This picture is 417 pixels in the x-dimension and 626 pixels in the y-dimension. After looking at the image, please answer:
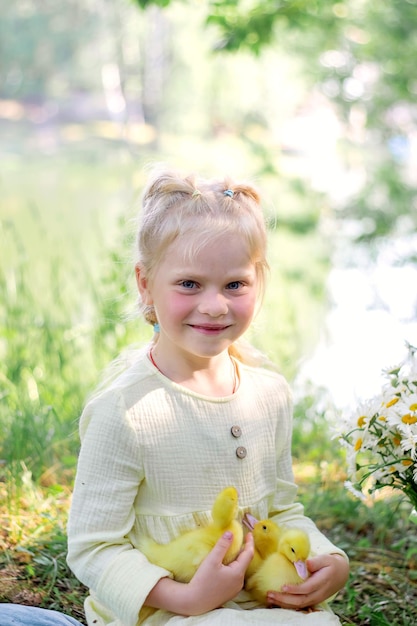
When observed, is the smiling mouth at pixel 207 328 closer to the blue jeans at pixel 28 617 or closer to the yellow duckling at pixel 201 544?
the yellow duckling at pixel 201 544

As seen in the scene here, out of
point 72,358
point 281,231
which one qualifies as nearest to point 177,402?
point 72,358

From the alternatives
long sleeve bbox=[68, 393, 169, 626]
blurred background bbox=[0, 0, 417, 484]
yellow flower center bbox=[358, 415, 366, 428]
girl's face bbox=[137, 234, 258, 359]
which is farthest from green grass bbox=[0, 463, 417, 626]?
girl's face bbox=[137, 234, 258, 359]

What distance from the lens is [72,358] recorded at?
385 centimetres

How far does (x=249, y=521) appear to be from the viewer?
6.57 ft

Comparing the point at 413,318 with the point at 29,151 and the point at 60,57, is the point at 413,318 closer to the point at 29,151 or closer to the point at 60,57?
the point at 29,151

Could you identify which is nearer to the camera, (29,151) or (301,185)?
(301,185)

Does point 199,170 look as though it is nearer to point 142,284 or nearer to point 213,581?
point 142,284

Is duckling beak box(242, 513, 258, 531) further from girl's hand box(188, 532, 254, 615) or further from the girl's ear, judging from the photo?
the girl's ear

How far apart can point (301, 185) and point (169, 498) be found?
7554mm

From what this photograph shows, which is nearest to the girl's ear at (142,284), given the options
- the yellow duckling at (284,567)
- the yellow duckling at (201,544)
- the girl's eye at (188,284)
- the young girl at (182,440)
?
the young girl at (182,440)

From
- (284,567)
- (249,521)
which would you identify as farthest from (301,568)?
(249,521)

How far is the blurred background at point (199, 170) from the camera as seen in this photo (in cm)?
382

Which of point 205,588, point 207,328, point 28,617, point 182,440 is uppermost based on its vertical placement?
point 207,328

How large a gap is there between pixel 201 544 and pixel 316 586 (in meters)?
0.27
